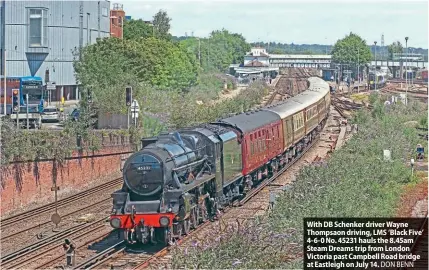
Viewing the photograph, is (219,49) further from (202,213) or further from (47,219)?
(202,213)

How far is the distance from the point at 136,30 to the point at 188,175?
6583cm

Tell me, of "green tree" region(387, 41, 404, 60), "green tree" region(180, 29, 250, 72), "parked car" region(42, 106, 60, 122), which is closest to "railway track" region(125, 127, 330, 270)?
"parked car" region(42, 106, 60, 122)

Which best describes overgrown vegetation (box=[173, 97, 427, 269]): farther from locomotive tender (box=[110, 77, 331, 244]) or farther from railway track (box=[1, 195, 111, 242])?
railway track (box=[1, 195, 111, 242])

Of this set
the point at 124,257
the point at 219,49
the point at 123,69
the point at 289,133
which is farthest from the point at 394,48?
the point at 124,257

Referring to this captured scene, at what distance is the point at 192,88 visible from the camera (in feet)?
248

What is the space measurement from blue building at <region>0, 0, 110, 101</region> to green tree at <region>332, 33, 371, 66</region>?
268 ft

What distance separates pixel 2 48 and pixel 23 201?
31.1 m

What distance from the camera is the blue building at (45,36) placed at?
56.5 metres

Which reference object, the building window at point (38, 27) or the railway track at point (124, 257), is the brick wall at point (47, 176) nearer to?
the railway track at point (124, 257)

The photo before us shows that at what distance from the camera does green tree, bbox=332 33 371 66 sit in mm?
136375

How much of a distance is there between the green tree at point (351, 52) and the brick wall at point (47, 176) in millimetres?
103363

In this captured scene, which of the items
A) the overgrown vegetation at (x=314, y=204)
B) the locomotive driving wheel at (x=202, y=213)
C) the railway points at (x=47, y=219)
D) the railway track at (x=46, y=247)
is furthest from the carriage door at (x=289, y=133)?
the railway track at (x=46, y=247)

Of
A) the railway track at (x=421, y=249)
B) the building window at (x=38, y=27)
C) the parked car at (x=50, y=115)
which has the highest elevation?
the building window at (x=38, y=27)

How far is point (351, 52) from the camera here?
139000mm
